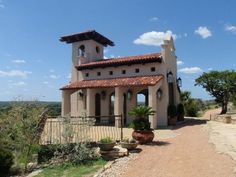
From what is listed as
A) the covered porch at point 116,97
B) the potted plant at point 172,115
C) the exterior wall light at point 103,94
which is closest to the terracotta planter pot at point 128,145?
the covered porch at point 116,97

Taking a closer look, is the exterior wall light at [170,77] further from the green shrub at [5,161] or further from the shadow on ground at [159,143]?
the green shrub at [5,161]

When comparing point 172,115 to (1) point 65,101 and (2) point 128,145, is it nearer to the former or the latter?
(1) point 65,101

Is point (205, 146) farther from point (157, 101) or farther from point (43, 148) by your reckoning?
point (157, 101)

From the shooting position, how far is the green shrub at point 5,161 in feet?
33.1

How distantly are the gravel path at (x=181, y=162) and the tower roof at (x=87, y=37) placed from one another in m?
16.7

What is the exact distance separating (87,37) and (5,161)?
18656 millimetres

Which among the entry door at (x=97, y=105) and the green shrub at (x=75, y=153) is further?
the entry door at (x=97, y=105)

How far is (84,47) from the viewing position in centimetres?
2772

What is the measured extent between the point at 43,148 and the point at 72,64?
17.8m

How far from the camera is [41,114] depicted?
11016 millimetres

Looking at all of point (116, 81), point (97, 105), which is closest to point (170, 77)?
point (116, 81)

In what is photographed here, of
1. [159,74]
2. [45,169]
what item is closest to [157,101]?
[159,74]

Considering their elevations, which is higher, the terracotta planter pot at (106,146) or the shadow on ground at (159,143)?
the terracotta planter pot at (106,146)

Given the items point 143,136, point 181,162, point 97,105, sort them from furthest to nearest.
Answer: point 97,105, point 143,136, point 181,162
